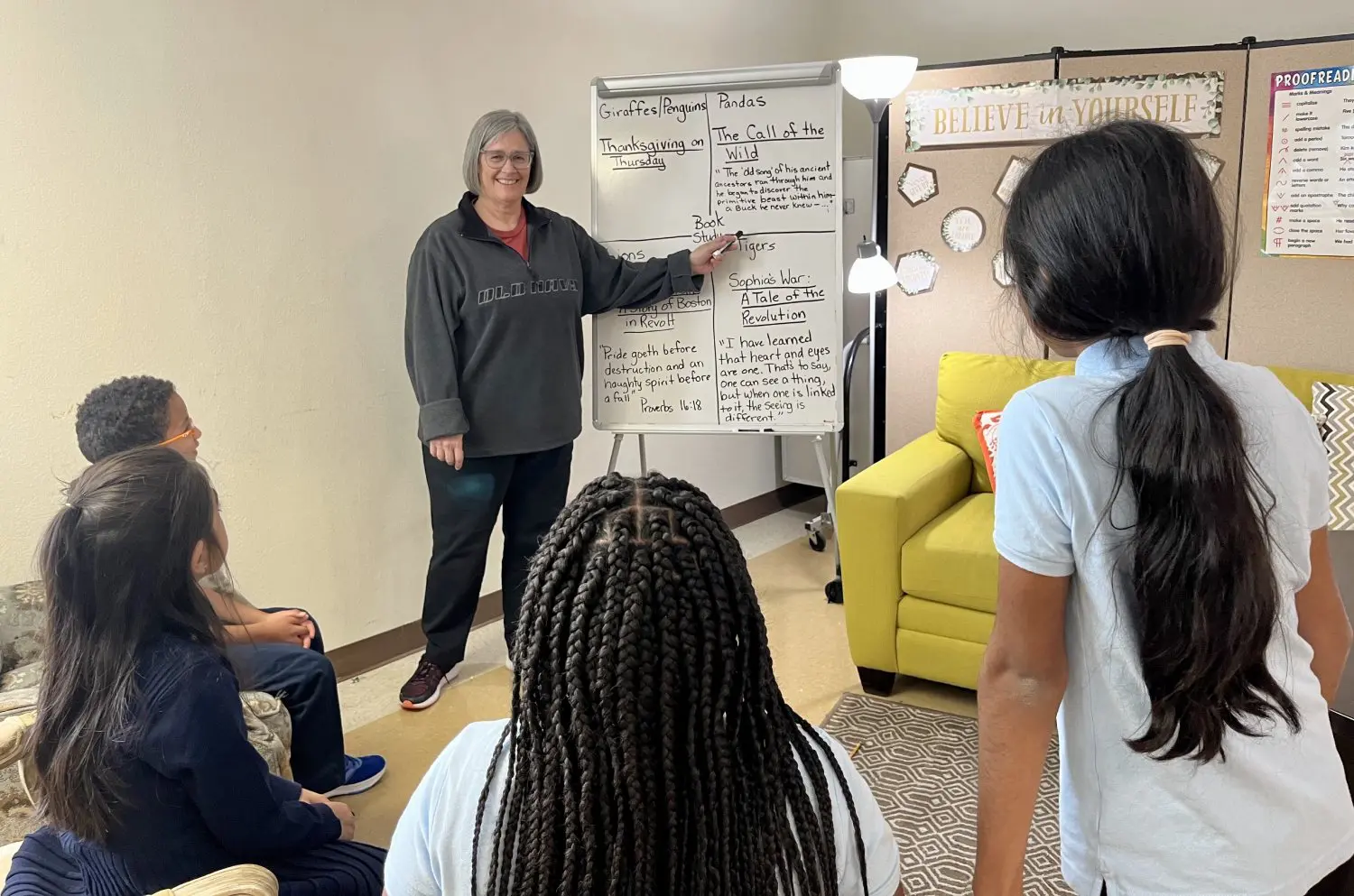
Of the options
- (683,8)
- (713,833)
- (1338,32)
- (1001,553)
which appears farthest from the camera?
(683,8)

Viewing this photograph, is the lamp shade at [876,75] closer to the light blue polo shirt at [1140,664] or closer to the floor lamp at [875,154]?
the floor lamp at [875,154]

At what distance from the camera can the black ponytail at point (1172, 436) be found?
2.49ft

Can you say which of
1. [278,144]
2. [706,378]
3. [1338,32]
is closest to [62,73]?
[278,144]

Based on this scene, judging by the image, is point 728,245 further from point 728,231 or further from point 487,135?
point 487,135

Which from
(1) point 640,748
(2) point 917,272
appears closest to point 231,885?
(1) point 640,748

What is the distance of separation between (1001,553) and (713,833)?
352mm

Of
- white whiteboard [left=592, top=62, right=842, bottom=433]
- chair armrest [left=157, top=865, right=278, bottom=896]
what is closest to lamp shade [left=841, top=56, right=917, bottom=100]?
white whiteboard [left=592, top=62, right=842, bottom=433]

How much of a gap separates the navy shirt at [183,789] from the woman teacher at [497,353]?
1.31 meters

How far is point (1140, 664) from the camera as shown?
820 mm

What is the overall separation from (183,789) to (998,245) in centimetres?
242

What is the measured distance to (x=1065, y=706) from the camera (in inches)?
36.0

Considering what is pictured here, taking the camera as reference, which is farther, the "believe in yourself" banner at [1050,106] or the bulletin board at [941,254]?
the bulletin board at [941,254]

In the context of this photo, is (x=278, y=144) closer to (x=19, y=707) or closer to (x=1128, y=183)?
(x=19, y=707)

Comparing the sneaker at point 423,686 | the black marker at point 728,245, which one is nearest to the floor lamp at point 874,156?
the black marker at point 728,245
